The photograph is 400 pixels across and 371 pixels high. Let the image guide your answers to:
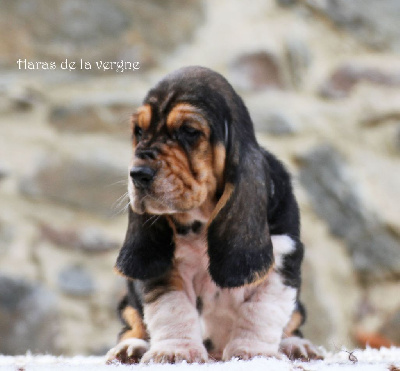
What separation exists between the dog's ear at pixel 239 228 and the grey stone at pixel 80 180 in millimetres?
1861

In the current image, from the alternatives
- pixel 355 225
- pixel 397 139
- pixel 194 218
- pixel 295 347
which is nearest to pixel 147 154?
pixel 194 218

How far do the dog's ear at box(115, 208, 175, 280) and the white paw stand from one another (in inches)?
9.0

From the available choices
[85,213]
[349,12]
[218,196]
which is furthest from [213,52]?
[218,196]

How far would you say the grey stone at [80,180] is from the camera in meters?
3.85

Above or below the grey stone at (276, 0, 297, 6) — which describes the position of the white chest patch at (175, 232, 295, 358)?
below

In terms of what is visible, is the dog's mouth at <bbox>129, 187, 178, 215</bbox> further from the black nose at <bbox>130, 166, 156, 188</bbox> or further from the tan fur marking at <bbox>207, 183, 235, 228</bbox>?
the tan fur marking at <bbox>207, 183, 235, 228</bbox>

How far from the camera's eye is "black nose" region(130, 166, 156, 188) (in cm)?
195

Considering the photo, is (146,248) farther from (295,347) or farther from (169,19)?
(169,19)

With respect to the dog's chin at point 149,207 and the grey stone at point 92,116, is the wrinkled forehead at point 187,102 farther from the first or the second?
the grey stone at point 92,116

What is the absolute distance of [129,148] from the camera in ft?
12.9

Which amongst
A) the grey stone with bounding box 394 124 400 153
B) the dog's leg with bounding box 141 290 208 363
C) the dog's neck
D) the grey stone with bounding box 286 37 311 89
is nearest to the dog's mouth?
the dog's neck

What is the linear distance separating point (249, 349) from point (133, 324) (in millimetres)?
506

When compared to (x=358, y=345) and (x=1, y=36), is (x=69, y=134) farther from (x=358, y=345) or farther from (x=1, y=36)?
(x=358, y=345)

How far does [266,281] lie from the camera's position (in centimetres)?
213
